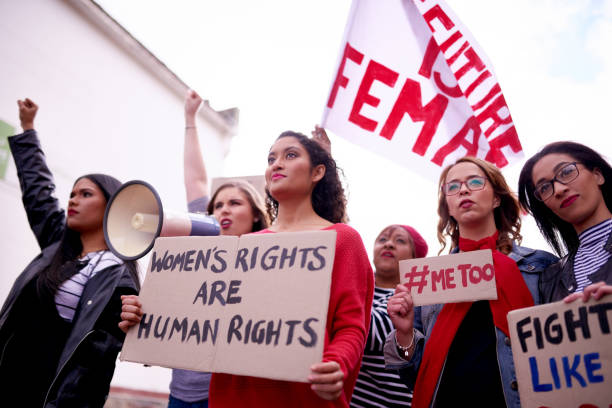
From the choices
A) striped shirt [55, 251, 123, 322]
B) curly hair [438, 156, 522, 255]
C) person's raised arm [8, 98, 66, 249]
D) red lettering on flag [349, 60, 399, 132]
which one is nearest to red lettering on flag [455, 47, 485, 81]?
A: red lettering on flag [349, 60, 399, 132]

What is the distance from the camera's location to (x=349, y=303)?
1.49 meters

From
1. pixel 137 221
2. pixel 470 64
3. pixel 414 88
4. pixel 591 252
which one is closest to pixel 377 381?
pixel 591 252

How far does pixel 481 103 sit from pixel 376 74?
2.43 feet

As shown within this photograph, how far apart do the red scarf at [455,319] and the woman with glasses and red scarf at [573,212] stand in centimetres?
11

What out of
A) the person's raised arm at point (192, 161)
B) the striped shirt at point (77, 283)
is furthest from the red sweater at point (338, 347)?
the person's raised arm at point (192, 161)

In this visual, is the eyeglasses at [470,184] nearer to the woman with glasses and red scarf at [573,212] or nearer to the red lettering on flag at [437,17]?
the woman with glasses and red scarf at [573,212]

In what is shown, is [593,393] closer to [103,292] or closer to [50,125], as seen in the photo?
[103,292]

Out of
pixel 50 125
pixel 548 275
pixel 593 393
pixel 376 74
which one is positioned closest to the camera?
pixel 593 393

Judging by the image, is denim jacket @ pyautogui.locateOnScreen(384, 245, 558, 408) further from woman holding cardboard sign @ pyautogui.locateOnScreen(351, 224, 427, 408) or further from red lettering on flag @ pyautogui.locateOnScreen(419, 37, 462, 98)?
red lettering on flag @ pyautogui.locateOnScreen(419, 37, 462, 98)

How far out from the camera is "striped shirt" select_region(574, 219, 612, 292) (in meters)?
1.60

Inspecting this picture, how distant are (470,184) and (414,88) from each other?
1.33 meters

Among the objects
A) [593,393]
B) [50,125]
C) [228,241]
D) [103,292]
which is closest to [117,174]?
[50,125]

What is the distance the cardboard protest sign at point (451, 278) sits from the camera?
1.68 metres

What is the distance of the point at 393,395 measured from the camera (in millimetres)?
2062
